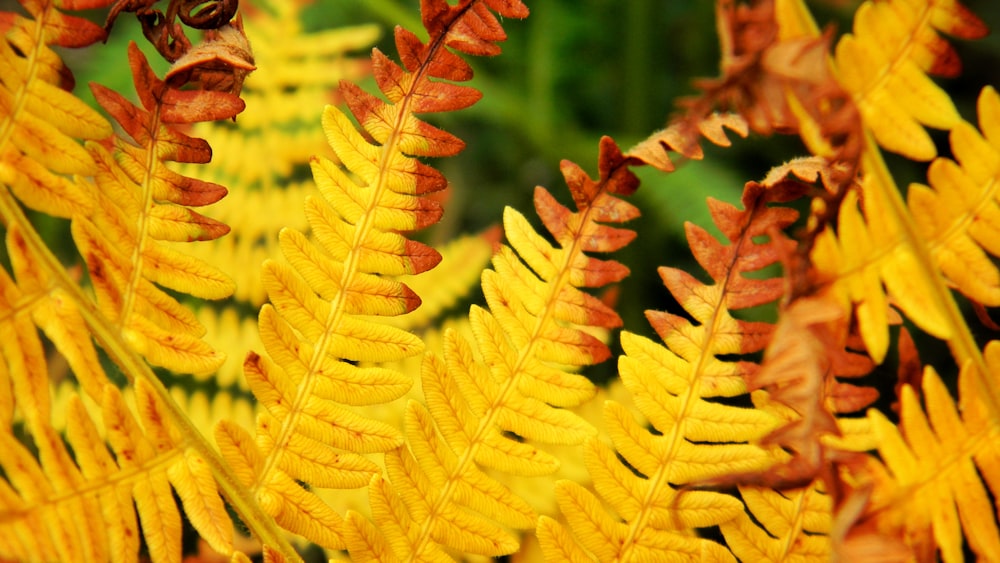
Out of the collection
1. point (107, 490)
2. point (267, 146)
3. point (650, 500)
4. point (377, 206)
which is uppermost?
point (267, 146)

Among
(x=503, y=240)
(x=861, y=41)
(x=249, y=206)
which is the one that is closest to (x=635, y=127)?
(x=503, y=240)

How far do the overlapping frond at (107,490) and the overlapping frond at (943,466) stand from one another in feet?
1.40

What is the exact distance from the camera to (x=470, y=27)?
538 mm

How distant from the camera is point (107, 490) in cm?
49

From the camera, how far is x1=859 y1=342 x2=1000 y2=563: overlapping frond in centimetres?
54

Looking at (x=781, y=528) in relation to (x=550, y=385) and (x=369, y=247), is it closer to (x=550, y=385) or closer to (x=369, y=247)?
(x=550, y=385)

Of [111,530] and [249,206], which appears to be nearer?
[111,530]

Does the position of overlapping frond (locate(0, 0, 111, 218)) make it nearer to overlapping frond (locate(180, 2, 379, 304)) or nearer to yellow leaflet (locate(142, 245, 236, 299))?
yellow leaflet (locate(142, 245, 236, 299))

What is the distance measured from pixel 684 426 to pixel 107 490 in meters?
0.36

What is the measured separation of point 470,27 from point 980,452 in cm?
44

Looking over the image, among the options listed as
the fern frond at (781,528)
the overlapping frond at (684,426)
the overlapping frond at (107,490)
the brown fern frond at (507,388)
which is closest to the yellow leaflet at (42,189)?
the overlapping frond at (107,490)

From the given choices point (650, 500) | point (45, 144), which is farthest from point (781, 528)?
point (45, 144)

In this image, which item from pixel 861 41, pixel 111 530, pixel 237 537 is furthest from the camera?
pixel 237 537

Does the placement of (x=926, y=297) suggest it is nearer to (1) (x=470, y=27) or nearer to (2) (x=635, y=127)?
(1) (x=470, y=27)
